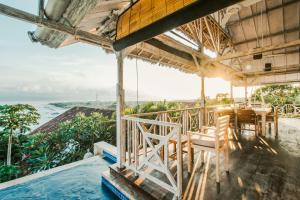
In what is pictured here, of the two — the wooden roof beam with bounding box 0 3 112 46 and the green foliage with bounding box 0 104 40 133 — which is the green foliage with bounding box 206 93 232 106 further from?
the green foliage with bounding box 0 104 40 133

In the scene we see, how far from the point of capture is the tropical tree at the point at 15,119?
4.06m

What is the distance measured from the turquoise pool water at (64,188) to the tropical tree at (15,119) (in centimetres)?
137

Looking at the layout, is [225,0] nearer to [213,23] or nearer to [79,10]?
[79,10]

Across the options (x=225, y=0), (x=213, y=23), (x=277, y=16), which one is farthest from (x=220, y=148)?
(x=277, y=16)

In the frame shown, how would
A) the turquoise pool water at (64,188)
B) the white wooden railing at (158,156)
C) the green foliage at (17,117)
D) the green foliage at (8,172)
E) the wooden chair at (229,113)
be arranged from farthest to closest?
the wooden chair at (229,113) < the green foliage at (17,117) < the green foliage at (8,172) < the turquoise pool water at (64,188) < the white wooden railing at (158,156)

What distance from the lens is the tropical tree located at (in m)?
4.06

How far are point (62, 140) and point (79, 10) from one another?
440cm

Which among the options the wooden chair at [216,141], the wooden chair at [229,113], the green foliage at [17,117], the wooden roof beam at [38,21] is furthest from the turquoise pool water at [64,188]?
the wooden chair at [229,113]

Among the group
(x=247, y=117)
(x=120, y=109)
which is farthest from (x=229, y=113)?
(x=120, y=109)

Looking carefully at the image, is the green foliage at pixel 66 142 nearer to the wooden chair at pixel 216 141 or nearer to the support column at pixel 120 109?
the support column at pixel 120 109

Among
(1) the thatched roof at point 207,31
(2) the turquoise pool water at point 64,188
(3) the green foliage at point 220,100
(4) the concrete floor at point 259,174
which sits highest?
(1) the thatched roof at point 207,31

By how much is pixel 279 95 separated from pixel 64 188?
17622mm

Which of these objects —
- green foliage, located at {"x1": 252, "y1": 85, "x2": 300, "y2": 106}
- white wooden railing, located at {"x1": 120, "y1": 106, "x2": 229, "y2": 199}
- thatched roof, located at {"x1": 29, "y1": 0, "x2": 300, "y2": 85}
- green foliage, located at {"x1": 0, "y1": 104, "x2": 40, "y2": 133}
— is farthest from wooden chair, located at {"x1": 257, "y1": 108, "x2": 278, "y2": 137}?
green foliage, located at {"x1": 252, "y1": 85, "x2": 300, "y2": 106}

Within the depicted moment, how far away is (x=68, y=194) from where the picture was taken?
3.11 m
